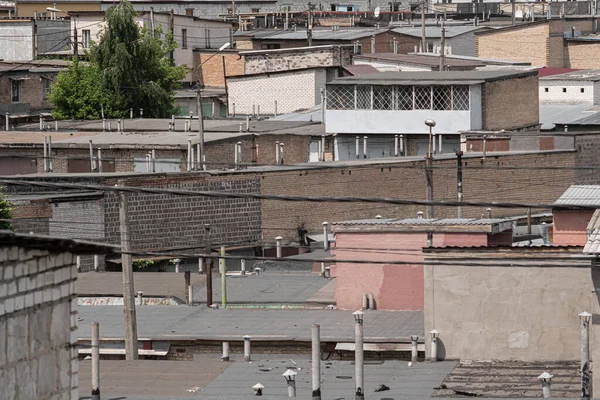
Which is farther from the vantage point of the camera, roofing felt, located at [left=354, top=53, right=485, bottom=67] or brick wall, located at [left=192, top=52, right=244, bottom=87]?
brick wall, located at [left=192, top=52, right=244, bottom=87]

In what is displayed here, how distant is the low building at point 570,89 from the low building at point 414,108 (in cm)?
881

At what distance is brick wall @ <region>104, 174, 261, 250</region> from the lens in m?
32.3

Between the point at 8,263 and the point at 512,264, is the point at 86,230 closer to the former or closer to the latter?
the point at 512,264

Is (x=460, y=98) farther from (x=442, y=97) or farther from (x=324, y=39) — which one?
(x=324, y=39)

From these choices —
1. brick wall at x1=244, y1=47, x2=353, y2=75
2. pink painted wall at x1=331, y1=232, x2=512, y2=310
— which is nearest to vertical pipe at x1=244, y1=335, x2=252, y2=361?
pink painted wall at x1=331, y1=232, x2=512, y2=310

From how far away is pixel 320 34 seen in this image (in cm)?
6950

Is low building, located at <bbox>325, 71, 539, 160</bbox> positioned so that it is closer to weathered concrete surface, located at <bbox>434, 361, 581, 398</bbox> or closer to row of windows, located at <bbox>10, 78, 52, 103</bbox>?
row of windows, located at <bbox>10, 78, 52, 103</bbox>

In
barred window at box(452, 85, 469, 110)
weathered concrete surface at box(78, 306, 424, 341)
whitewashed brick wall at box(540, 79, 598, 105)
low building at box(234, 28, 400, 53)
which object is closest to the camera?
weathered concrete surface at box(78, 306, 424, 341)

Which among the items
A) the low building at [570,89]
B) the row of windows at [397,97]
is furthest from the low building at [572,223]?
the low building at [570,89]

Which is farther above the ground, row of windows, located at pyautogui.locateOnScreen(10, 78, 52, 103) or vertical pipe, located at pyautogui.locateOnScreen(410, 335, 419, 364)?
row of windows, located at pyautogui.locateOnScreen(10, 78, 52, 103)

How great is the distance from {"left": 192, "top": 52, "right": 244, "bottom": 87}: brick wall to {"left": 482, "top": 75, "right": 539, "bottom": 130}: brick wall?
69.8 ft

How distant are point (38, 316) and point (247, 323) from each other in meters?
12.3

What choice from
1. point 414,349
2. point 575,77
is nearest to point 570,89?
point 575,77

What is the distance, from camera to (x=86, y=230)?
103 feet
